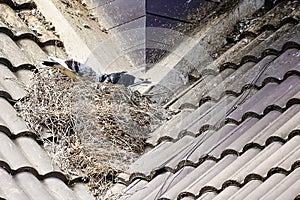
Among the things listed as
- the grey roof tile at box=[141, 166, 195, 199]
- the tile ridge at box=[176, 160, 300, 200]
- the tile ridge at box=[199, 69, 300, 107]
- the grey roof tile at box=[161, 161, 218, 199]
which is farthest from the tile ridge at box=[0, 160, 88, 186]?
the tile ridge at box=[199, 69, 300, 107]

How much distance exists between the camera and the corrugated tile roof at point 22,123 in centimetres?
496

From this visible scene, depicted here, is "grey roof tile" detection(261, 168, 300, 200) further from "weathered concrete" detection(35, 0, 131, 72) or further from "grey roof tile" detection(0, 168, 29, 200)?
"weathered concrete" detection(35, 0, 131, 72)

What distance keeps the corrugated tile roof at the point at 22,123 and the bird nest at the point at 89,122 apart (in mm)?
81

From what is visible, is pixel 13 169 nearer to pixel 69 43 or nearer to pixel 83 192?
pixel 83 192

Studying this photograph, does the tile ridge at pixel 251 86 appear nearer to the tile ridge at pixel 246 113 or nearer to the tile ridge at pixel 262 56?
the tile ridge at pixel 246 113

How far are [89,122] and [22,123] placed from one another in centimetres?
39

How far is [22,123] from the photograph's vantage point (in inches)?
213

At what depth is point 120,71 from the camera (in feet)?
19.9

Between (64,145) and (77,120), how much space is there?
0.59 ft

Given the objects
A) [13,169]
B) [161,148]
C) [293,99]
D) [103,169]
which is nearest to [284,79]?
[293,99]

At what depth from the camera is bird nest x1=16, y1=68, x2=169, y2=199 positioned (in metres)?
5.37

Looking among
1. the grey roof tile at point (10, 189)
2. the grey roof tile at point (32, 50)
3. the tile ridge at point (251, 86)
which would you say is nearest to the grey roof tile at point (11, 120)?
the grey roof tile at point (10, 189)

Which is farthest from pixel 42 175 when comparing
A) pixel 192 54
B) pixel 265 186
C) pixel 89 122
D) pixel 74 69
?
pixel 192 54

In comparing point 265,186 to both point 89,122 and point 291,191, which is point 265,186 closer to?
point 291,191
